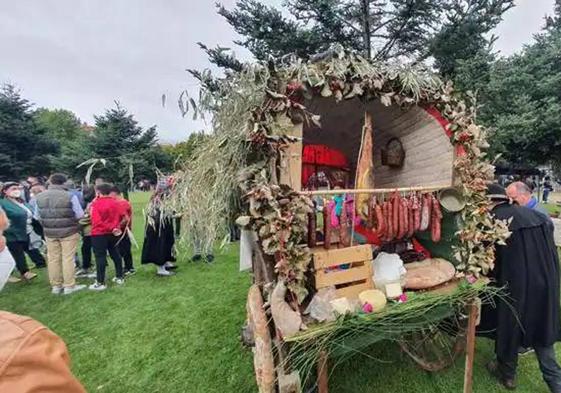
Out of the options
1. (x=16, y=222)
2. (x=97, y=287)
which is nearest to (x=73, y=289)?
(x=97, y=287)

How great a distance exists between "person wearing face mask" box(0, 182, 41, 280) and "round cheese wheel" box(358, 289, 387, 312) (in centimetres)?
595

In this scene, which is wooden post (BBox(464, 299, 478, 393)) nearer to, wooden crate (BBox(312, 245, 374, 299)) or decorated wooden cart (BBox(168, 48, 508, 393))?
decorated wooden cart (BBox(168, 48, 508, 393))

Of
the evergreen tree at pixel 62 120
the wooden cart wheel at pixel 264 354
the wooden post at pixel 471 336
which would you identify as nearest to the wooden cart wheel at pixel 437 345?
the wooden post at pixel 471 336

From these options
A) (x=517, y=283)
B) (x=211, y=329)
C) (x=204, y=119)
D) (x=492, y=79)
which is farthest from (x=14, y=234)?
(x=492, y=79)

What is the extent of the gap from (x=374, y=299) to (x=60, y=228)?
15.8ft

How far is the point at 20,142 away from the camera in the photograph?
1659cm

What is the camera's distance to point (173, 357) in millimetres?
3398

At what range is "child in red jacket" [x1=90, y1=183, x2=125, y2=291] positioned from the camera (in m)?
4.96

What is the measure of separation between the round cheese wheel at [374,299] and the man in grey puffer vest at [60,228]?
15.2 ft

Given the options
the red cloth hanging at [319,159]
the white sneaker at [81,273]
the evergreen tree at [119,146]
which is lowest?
the white sneaker at [81,273]

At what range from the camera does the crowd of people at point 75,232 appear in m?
4.86

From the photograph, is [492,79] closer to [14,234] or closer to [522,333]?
[522,333]

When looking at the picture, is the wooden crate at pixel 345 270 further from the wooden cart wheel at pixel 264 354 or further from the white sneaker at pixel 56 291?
the white sneaker at pixel 56 291

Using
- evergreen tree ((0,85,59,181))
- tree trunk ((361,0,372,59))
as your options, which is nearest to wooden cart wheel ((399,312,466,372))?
A: tree trunk ((361,0,372,59))
